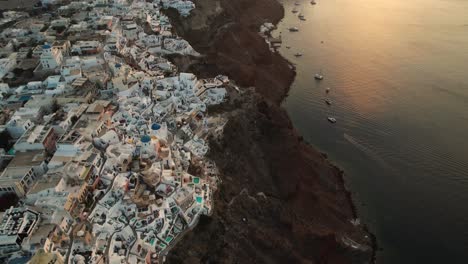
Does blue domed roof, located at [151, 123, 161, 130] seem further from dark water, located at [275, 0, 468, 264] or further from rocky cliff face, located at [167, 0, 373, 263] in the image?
dark water, located at [275, 0, 468, 264]

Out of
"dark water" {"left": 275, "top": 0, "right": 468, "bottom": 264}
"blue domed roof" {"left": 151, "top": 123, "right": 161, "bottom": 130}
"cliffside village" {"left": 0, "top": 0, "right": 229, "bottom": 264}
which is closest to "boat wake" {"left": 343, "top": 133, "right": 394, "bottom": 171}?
"dark water" {"left": 275, "top": 0, "right": 468, "bottom": 264}

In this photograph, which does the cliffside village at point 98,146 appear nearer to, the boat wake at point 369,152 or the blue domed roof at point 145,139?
the blue domed roof at point 145,139

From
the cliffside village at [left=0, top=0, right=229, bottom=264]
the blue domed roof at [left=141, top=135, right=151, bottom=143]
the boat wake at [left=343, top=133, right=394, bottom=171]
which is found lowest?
the boat wake at [left=343, top=133, right=394, bottom=171]

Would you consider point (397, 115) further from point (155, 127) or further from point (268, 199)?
point (155, 127)

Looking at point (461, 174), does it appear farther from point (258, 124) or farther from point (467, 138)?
point (258, 124)

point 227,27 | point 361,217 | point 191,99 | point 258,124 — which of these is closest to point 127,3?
point 227,27
